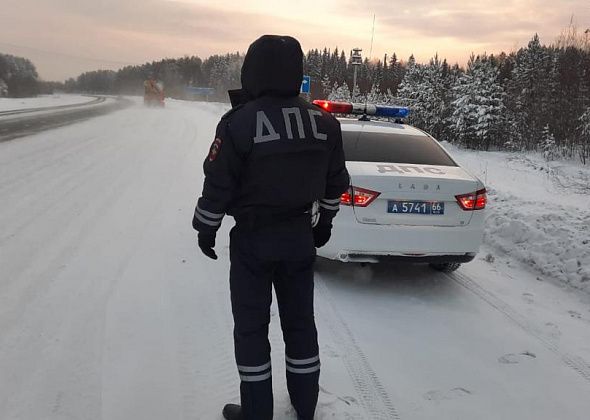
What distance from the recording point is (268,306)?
96.9 inches

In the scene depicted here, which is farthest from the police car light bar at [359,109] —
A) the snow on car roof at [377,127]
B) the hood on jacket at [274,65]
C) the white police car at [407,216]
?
the hood on jacket at [274,65]

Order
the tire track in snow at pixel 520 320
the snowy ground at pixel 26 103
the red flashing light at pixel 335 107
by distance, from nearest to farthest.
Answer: the tire track in snow at pixel 520 320 → the red flashing light at pixel 335 107 → the snowy ground at pixel 26 103

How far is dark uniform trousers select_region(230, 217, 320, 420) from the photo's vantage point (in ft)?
7.81

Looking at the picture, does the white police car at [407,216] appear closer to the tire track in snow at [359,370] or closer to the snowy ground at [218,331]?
the snowy ground at [218,331]

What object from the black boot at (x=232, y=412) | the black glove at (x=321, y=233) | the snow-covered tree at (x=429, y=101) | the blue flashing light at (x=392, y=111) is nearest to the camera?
the black boot at (x=232, y=412)

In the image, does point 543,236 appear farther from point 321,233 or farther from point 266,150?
point 266,150

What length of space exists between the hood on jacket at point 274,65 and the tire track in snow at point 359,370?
6.04 feet

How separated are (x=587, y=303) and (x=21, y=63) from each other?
115871 millimetres

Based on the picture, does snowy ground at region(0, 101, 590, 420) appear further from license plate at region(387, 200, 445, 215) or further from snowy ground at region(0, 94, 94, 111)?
snowy ground at region(0, 94, 94, 111)

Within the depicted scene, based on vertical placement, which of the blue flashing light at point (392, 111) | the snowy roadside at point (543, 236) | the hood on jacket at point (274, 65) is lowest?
the snowy roadside at point (543, 236)

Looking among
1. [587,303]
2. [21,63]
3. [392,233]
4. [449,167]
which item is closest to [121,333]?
[392,233]

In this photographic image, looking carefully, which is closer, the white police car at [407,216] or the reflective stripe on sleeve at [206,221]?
the reflective stripe on sleeve at [206,221]

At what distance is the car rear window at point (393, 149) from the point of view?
16.2ft

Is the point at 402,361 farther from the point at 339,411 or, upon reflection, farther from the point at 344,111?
the point at 344,111
